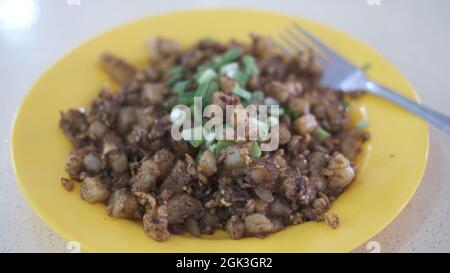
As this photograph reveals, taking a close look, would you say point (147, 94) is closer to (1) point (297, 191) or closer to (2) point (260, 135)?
(2) point (260, 135)

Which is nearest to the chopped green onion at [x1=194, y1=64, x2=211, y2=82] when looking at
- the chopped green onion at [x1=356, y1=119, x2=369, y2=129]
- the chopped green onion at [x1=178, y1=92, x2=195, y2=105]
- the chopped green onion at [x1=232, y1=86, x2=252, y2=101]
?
the chopped green onion at [x1=178, y1=92, x2=195, y2=105]

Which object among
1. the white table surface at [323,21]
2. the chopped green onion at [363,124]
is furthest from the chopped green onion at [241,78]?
the white table surface at [323,21]

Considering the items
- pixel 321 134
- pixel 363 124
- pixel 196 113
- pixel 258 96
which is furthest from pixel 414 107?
pixel 196 113

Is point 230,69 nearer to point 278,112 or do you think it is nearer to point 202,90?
point 202,90

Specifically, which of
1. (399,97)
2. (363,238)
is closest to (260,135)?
(363,238)

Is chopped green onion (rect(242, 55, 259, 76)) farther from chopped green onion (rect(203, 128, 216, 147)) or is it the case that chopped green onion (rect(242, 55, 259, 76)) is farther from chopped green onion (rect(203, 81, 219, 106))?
chopped green onion (rect(203, 128, 216, 147))

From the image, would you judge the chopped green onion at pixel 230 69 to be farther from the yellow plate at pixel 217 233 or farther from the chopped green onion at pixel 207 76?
the yellow plate at pixel 217 233
